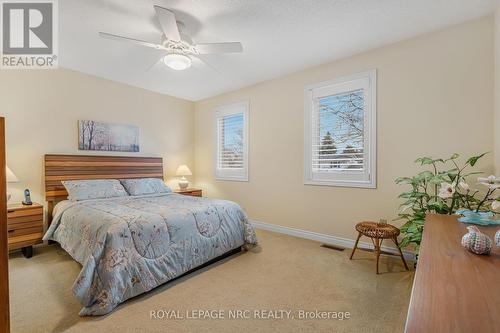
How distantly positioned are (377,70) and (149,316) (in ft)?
11.3

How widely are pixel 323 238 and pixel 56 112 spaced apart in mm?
4197

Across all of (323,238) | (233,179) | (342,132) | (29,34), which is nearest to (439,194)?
(342,132)

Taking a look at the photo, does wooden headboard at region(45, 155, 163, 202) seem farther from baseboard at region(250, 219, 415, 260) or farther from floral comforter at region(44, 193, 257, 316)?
baseboard at region(250, 219, 415, 260)

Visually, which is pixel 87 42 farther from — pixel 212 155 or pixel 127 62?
pixel 212 155

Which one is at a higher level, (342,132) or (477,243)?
(342,132)

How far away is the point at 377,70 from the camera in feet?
9.61

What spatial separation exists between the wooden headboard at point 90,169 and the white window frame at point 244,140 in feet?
3.61

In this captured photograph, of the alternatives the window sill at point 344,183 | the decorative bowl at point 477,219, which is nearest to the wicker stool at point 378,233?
the window sill at point 344,183

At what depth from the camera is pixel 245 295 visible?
2059 mm

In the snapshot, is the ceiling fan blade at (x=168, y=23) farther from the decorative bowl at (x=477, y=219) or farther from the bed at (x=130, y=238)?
the decorative bowl at (x=477, y=219)

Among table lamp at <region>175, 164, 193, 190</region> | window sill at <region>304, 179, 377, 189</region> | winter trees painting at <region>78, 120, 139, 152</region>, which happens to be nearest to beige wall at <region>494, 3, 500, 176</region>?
window sill at <region>304, 179, 377, 189</region>

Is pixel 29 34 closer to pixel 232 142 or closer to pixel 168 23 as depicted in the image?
pixel 168 23

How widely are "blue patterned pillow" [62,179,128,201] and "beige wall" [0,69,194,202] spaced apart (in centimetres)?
49

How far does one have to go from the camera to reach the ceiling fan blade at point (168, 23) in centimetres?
192
